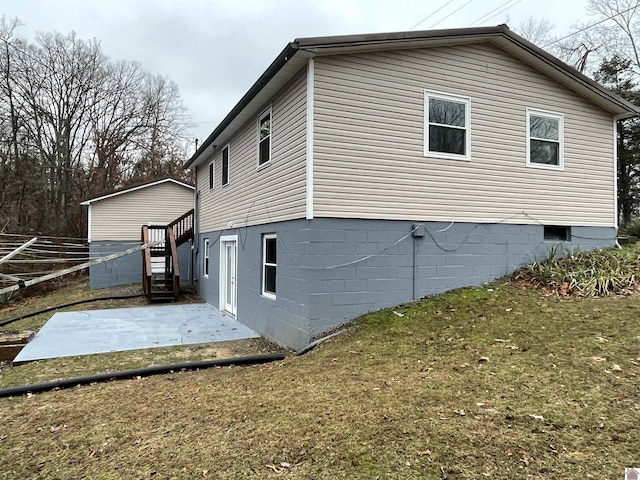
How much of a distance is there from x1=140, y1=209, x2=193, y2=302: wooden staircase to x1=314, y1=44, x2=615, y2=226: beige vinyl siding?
25.5 ft

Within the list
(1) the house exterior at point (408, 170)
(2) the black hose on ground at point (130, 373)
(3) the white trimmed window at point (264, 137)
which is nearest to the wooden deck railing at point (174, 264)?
(1) the house exterior at point (408, 170)

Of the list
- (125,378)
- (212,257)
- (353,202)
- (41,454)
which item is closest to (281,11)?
(212,257)

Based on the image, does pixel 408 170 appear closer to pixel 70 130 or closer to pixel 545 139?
pixel 545 139

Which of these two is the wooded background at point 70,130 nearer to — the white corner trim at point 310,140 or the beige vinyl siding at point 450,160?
the white corner trim at point 310,140

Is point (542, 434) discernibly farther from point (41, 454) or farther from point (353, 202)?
point (353, 202)

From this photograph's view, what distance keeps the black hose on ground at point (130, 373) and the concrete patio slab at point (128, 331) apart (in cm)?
190

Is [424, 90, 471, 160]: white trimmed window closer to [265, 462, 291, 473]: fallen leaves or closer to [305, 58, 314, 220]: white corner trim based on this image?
[305, 58, 314, 220]: white corner trim

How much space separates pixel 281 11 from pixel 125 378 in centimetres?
1747

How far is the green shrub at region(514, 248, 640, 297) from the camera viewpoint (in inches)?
277

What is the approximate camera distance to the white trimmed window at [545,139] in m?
8.14

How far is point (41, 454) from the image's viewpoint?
3217mm

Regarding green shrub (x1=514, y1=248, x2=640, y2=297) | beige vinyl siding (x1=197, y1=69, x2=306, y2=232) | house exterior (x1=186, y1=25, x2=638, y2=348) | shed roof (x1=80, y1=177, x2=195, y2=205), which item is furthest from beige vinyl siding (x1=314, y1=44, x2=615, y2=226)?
shed roof (x1=80, y1=177, x2=195, y2=205)

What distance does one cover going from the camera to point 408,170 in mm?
7000

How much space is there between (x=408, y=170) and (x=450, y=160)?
910 millimetres
